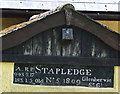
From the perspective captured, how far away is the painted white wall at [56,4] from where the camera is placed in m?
7.71

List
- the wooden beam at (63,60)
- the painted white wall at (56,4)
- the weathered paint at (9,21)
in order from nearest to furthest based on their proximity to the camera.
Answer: the wooden beam at (63,60) → the weathered paint at (9,21) → the painted white wall at (56,4)

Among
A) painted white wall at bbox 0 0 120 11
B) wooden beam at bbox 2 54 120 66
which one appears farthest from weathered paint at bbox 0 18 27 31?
wooden beam at bbox 2 54 120 66

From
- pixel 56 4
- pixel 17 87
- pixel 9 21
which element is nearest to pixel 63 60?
pixel 17 87

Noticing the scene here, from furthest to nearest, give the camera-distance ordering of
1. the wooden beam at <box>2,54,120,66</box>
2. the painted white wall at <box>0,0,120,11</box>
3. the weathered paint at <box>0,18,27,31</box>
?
the painted white wall at <box>0,0,120,11</box> → the weathered paint at <box>0,18,27,31</box> → the wooden beam at <box>2,54,120,66</box>

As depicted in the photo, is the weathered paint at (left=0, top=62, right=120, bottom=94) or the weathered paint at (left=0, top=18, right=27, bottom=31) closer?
the weathered paint at (left=0, top=62, right=120, bottom=94)

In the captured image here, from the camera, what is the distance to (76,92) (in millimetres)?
5074

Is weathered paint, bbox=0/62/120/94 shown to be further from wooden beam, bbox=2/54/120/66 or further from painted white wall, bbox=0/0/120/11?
painted white wall, bbox=0/0/120/11

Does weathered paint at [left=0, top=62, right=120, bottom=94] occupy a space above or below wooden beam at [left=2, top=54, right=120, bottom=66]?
below

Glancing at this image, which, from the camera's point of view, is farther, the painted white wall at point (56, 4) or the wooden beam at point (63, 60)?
the painted white wall at point (56, 4)

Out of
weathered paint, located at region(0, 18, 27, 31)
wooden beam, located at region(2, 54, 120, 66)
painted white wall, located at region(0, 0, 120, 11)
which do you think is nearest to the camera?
wooden beam, located at region(2, 54, 120, 66)

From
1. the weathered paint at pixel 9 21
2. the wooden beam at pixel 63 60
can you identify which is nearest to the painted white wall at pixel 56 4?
the weathered paint at pixel 9 21

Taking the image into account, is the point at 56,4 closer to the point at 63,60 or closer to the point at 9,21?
the point at 9,21

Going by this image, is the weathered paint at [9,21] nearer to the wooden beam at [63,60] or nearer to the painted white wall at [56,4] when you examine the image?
the painted white wall at [56,4]

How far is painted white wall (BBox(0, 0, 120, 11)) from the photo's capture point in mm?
7711
